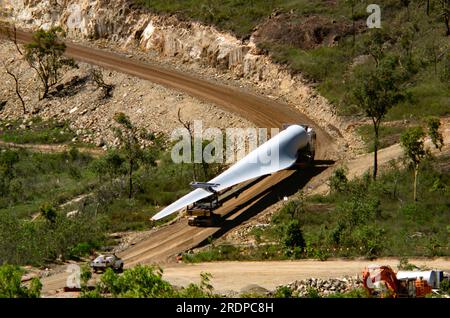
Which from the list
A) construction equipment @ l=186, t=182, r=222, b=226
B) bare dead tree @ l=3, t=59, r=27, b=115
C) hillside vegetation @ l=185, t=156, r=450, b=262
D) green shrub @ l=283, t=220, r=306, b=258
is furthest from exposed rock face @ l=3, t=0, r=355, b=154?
green shrub @ l=283, t=220, r=306, b=258

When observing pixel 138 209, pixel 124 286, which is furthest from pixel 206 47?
pixel 124 286

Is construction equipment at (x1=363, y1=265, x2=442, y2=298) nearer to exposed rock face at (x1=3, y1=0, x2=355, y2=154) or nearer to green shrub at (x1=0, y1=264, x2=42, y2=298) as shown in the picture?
green shrub at (x1=0, y1=264, x2=42, y2=298)

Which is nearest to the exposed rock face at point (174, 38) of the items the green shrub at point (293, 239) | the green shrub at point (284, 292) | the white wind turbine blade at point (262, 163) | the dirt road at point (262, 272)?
the white wind turbine blade at point (262, 163)

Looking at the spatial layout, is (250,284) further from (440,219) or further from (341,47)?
(341,47)

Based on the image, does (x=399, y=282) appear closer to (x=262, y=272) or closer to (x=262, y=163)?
(x=262, y=272)

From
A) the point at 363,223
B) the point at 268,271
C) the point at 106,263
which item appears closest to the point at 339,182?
the point at 363,223

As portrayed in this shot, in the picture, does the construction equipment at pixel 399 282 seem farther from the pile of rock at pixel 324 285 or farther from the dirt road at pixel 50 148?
→ the dirt road at pixel 50 148
